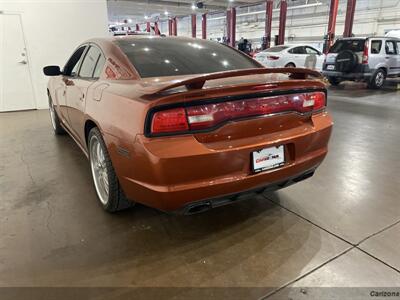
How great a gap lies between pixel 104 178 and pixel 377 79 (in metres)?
9.35

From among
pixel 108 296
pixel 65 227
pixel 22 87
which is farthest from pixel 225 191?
pixel 22 87

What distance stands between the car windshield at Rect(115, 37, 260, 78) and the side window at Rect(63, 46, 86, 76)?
907 mm

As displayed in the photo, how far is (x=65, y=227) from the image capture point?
2121 mm

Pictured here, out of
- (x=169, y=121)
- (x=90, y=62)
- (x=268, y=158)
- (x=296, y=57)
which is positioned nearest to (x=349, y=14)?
(x=296, y=57)

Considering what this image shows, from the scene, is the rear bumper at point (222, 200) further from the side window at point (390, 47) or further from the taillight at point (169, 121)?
the side window at point (390, 47)

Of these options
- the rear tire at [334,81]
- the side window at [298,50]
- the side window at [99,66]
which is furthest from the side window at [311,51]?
the side window at [99,66]

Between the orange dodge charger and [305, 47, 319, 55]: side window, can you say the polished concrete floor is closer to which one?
the orange dodge charger

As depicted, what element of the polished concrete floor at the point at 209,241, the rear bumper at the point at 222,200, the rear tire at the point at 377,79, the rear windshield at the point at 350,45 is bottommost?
the polished concrete floor at the point at 209,241

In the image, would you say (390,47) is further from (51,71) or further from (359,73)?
(51,71)

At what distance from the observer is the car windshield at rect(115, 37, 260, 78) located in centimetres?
216

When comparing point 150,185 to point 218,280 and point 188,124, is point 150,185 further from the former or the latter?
point 218,280

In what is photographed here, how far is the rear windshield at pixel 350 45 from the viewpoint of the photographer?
8.63 metres

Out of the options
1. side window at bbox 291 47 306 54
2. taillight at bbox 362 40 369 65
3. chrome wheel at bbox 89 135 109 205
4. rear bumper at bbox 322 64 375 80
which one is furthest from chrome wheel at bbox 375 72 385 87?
chrome wheel at bbox 89 135 109 205

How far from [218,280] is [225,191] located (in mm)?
469
